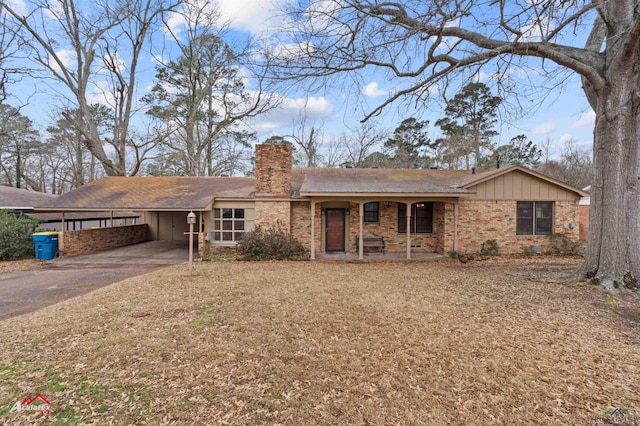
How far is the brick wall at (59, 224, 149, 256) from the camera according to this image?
11.1 m

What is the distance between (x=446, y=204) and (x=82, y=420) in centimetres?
1121

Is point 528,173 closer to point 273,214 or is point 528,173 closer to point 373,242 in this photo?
point 373,242

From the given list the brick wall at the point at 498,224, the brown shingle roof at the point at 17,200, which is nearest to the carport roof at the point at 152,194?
the brown shingle roof at the point at 17,200

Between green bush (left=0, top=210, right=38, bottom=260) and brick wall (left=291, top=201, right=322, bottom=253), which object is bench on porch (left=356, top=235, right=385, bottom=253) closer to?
brick wall (left=291, top=201, right=322, bottom=253)

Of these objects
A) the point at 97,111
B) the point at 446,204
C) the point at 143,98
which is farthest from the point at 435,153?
the point at 97,111

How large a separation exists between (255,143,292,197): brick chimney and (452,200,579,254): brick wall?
22.3 ft

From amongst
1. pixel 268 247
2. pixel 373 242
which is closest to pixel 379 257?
pixel 373 242

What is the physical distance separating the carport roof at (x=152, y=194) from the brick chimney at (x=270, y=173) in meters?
0.72

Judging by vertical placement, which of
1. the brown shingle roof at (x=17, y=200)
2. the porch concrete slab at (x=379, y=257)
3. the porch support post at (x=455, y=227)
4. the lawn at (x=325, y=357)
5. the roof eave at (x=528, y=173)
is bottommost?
the lawn at (x=325, y=357)

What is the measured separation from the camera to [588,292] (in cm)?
620

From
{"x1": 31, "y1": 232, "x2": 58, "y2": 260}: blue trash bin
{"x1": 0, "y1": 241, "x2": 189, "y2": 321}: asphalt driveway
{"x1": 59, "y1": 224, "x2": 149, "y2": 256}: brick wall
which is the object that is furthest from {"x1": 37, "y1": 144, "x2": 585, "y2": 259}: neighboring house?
{"x1": 0, "y1": 241, "x2": 189, "y2": 321}: asphalt driveway

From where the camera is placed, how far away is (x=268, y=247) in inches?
410

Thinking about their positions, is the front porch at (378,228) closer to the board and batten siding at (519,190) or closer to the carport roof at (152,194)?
the board and batten siding at (519,190)

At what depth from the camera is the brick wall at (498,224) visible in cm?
1112
